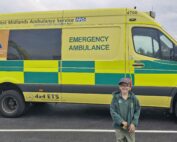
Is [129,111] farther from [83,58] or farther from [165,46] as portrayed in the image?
[83,58]

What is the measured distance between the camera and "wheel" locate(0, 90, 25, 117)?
9.61 metres

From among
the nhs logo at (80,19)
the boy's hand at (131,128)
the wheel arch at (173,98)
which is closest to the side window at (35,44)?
→ the nhs logo at (80,19)

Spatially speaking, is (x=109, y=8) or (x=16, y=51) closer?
(x=109, y=8)

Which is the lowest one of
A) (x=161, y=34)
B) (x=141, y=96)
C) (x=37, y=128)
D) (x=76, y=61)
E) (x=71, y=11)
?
(x=37, y=128)

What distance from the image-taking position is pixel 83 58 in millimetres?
9055

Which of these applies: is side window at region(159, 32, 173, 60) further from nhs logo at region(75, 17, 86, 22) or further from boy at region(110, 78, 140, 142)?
boy at region(110, 78, 140, 142)

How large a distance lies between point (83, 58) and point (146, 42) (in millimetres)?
1401

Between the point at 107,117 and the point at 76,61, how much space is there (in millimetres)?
1568

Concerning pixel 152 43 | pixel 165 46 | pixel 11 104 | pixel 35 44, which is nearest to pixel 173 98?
pixel 165 46

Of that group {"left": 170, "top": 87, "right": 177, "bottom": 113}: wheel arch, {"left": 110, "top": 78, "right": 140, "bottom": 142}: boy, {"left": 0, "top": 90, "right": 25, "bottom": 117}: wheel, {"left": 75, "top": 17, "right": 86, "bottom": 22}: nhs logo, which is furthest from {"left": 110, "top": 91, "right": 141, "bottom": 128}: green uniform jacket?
{"left": 0, "top": 90, "right": 25, "bottom": 117}: wheel

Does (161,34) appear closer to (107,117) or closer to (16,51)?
(107,117)

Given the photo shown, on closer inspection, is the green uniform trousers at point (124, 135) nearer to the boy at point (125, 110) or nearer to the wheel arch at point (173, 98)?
the boy at point (125, 110)

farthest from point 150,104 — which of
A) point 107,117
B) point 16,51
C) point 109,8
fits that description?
point 16,51

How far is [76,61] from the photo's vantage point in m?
9.09
